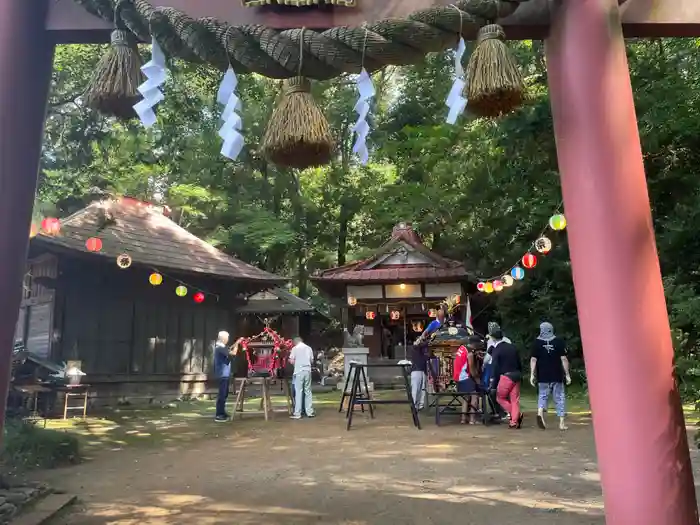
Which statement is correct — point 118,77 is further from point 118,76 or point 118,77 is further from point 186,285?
point 186,285

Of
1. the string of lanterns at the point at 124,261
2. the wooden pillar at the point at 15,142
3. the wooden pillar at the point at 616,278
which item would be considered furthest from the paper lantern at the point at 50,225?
the wooden pillar at the point at 616,278

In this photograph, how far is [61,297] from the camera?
13117mm

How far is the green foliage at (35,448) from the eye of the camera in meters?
6.36

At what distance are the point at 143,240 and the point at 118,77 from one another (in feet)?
42.7

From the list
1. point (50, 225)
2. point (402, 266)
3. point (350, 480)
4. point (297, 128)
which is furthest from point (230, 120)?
point (402, 266)

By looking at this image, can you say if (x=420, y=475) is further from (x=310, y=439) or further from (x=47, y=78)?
(x=47, y=78)

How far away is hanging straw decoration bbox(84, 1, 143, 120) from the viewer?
2793 millimetres

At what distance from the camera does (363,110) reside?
302 cm

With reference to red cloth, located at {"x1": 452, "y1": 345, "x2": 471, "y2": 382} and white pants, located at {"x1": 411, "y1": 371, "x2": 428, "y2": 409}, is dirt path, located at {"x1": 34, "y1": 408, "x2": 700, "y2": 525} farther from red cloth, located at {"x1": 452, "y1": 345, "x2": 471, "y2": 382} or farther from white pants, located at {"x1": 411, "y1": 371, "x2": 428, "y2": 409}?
white pants, located at {"x1": 411, "y1": 371, "x2": 428, "y2": 409}

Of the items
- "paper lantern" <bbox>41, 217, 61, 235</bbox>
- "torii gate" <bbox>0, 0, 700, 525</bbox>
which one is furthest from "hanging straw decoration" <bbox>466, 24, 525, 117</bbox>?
"paper lantern" <bbox>41, 217, 61, 235</bbox>

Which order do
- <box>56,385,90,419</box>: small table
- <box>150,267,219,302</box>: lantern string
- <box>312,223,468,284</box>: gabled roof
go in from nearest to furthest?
<box>56,385,90,419</box>: small table → <box>150,267,219,302</box>: lantern string → <box>312,223,468,284</box>: gabled roof

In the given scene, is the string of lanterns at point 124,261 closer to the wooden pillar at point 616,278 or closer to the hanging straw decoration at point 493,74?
the hanging straw decoration at point 493,74

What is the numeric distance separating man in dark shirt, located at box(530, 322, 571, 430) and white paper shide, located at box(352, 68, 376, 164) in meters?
6.71

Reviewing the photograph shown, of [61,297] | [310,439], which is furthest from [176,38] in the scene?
[61,297]
